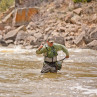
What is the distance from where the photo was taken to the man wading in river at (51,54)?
7.65 metres

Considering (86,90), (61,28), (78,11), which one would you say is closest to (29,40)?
(61,28)

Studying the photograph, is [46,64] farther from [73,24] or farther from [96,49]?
[73,24]

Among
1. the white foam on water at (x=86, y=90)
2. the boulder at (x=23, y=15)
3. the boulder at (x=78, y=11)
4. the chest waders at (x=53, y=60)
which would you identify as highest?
the boulder at (x=78, y=11)

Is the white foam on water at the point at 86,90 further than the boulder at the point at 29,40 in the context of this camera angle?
No

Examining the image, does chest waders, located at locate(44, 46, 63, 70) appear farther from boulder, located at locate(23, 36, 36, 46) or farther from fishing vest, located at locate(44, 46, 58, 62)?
boulder, located at locate(23, 36, 36, 46)

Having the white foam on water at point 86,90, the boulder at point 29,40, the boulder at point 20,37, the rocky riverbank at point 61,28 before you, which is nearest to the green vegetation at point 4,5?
the rocky riverbank at point 61,28

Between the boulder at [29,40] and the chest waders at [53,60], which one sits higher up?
the chest waders at [53,60]

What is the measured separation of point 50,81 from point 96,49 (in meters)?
10.2

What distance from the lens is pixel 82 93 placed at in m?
5.24

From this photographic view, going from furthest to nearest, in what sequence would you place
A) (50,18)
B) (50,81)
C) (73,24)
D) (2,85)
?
1. (50,18)
2. (73,24)
3. (50,81)
4. (2,85)

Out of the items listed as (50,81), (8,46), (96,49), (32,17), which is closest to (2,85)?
(50,81)

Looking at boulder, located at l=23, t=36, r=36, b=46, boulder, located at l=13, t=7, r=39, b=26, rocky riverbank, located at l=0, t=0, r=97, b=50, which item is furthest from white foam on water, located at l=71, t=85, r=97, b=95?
boulder, located at l=13, t=7, r=39, b=26

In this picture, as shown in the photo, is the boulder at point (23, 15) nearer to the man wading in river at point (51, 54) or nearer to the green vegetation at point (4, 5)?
the green vegetation at point (4, 5)

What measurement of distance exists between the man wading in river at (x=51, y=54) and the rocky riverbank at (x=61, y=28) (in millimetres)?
9049
